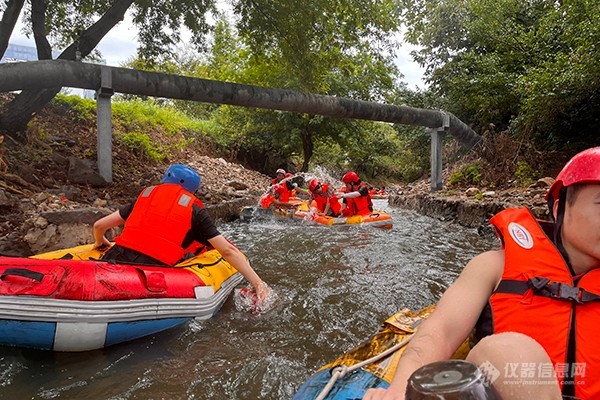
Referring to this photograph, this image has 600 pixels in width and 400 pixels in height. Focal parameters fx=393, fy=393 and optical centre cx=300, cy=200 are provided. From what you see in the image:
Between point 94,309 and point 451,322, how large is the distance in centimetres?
238

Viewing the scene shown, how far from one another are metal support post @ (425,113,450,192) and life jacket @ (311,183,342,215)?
4.25 meters

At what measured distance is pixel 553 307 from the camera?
139cm

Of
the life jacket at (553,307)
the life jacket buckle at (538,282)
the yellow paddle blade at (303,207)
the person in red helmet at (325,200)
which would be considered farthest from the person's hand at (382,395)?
the yellow paddle blade at (303,207)

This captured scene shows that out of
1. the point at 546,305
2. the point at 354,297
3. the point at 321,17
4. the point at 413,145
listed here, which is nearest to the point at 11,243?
the point at 354,297

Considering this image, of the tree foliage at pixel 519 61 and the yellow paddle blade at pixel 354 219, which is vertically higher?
the tree foliage at pixel 519 61

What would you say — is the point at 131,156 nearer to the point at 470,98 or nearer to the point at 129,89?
the point at 129,89

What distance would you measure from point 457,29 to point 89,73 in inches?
565

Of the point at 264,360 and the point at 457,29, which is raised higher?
the point at 457,29

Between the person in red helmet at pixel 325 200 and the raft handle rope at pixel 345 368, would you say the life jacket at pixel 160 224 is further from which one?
the person in red helmet at pixel 325 200

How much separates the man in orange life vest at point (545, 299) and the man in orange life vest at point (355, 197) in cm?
722

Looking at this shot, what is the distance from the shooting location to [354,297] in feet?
13.8

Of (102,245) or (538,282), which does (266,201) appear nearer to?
(102,245)

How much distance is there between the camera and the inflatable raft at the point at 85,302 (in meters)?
2.59

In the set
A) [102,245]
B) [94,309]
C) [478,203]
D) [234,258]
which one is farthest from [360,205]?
[94,309]
